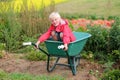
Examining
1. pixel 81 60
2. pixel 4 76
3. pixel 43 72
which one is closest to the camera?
pixel 4 76

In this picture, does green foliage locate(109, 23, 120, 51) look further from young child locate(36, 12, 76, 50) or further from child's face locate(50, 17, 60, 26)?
child's face locate(50, 17, 60, 26)

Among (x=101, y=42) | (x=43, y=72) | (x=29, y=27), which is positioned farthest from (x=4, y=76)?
(x=29, y=27)

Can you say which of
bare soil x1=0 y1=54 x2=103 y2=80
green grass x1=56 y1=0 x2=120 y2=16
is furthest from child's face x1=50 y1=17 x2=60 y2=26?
green grass x1=56 y1=0 x2=120 y2=16

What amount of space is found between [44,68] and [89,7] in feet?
28.3

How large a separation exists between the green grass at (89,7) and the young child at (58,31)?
710 centimetres

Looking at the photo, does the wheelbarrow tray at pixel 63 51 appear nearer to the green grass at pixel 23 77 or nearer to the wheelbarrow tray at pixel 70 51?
the wheelbarrow tray at pixel 70 51

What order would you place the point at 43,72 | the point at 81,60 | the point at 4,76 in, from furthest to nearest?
the point at 81,60 → the point at 43,72 → the point at 4,76

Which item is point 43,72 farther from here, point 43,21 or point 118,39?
point 43,21

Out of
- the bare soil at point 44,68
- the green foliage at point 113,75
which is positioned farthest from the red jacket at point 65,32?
the green foliage at point 113,75

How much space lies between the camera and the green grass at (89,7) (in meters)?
15.0

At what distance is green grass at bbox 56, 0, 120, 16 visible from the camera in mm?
15023

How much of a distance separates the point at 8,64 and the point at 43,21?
7.82 feet

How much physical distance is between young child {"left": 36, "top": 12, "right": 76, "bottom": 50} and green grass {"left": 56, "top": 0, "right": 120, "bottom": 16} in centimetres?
710

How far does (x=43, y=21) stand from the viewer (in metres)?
10.3
